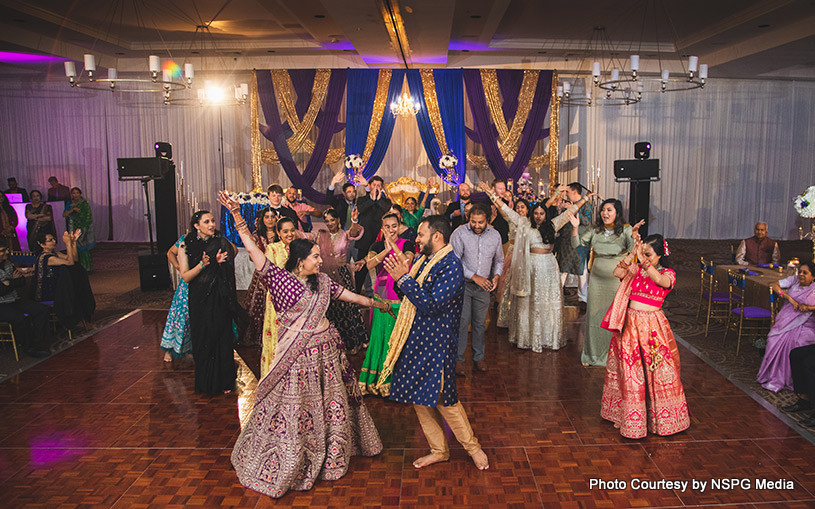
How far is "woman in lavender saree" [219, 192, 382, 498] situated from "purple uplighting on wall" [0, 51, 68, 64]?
9989 millimetres

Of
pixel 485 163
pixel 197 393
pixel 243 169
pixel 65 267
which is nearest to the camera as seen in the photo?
pixel 197 393

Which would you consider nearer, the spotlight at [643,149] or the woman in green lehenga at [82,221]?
the spotlight at [643,149]

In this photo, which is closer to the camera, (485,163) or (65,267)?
(65,267)

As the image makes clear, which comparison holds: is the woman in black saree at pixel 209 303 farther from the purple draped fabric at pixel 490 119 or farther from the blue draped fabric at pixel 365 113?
the purple draped fabric at pixel 490 119

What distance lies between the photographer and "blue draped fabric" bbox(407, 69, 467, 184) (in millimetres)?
11367

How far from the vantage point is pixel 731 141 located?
13.1 metres

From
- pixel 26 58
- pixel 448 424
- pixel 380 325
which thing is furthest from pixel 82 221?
pixel 448 424

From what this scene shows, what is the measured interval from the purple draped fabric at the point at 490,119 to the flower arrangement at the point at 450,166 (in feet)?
2.38

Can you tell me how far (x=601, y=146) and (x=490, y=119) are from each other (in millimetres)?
2885

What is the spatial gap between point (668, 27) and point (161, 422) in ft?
30.6

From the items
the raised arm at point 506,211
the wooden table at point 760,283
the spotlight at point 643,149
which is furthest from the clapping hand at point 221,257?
the spotlight at point 643,149

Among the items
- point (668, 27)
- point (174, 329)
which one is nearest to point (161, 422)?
point (174, 329)

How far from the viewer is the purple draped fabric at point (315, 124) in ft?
37.5

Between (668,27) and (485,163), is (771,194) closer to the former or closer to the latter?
(668,27)
